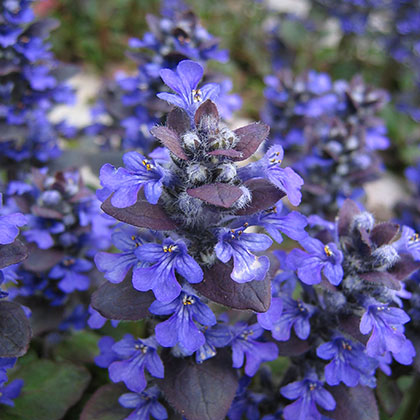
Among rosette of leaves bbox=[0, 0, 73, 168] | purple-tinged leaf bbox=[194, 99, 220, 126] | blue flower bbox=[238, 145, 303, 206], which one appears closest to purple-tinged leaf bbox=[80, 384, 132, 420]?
blue flower bbox=[238, 145, 303, 206]

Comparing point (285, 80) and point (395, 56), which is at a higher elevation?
point (285, 80)

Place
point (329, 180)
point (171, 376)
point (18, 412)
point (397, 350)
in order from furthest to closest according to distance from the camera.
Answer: point (329, 180), point (18, 412), point (171, 376), point (397, 350)

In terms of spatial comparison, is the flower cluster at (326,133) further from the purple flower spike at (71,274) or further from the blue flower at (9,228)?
the blue flower at (9,228)

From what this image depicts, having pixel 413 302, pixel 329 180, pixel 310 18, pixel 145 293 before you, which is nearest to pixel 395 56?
pixel 310 18

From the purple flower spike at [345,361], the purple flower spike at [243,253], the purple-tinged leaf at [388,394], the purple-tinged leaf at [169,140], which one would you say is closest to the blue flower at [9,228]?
the purple-tinged leaf at [169,140]

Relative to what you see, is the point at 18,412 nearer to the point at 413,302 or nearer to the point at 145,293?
the point at 145,293

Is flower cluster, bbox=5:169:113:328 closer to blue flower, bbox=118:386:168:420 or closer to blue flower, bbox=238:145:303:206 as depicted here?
blue flower, bbox=118:386:168:420
